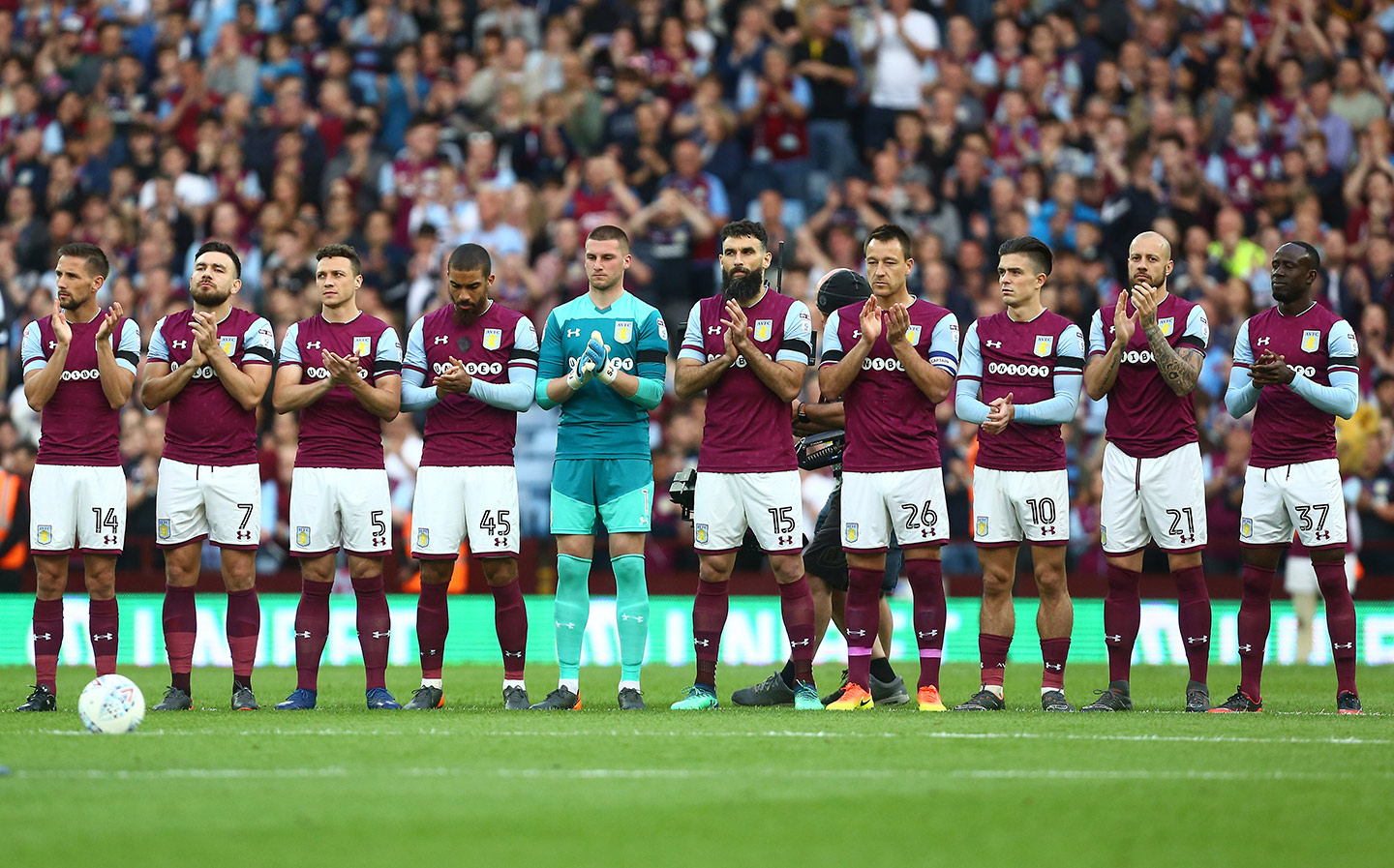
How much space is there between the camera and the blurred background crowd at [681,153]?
18.1 meters

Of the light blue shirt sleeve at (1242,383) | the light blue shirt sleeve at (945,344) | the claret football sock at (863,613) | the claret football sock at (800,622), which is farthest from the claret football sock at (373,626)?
the light blue shirt sleeve at (1242,383)

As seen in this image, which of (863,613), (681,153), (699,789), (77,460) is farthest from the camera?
(681,153)

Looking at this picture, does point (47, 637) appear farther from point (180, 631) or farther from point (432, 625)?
point (432, 625)

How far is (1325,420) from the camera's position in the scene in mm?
10312

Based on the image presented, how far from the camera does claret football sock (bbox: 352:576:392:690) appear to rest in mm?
10430

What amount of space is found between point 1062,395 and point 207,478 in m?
5.32

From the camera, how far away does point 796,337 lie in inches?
407

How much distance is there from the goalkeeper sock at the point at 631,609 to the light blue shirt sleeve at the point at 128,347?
3.41 metres

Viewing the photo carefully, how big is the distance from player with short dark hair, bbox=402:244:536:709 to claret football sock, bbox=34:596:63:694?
235cm

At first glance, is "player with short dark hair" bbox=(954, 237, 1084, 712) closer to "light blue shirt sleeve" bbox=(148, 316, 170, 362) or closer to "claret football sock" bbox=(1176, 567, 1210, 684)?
"claret football sock" bbox=(1176, 567, 1210, 684)

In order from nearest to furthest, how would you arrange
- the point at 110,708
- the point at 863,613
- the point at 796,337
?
the point at 110,708 → the point at 863,613 → the point at 796,337

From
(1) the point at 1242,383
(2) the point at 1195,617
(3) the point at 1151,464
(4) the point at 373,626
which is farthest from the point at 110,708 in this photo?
(1) the point at 1242,383

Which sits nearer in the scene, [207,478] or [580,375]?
[580,375]

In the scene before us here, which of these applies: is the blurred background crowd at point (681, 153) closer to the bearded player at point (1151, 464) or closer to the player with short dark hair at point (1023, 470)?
the bearded player at point (1151, 464)
